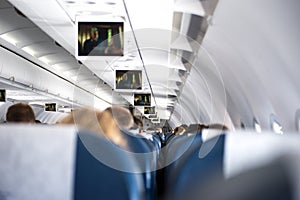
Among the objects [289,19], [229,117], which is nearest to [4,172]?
[289,19]

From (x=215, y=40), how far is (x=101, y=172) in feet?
23.7

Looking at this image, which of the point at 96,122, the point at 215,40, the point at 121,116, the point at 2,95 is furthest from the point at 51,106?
the point at 96,122

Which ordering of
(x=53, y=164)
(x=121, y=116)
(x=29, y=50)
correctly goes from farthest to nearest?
(x=29, y=50), (x=121, y=116), (x=53, y=164)

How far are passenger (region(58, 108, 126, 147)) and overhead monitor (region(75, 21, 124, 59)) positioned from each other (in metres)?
5.22

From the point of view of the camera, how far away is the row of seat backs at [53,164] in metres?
1.68

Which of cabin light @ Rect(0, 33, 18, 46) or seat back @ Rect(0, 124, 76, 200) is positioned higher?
cabin light @ Rect(0, 33, 18, 46)

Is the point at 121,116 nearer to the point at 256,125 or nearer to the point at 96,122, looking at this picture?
the point at 96,122

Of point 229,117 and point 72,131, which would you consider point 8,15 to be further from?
point 72,131

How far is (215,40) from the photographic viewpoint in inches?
342

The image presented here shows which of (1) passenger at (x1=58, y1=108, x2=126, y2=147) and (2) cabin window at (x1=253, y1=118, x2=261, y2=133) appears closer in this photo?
(1) passenger at (x1=58, y1=108, x2=126, y2=147)

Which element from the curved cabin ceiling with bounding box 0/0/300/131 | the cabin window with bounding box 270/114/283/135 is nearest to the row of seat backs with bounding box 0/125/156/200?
the curved cabin ceiling with bounding box 0/0/300/131

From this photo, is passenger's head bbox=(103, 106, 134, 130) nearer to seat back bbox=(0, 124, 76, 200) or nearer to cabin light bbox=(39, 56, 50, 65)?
seat back bbox=(0, 124, 76, 200)

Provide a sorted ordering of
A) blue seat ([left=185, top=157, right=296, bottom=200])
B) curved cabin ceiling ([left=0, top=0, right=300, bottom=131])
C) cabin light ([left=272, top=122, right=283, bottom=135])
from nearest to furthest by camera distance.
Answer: blue seat ([left=185, top=157, right=296, bottom=200]) → curved cabin ceiling ([left=0, top=0, right=300, bottom=131]) → cabin light ([left=272, top=122, right=283, bottom=135])

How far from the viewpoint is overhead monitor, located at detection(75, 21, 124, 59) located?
27.0ft
